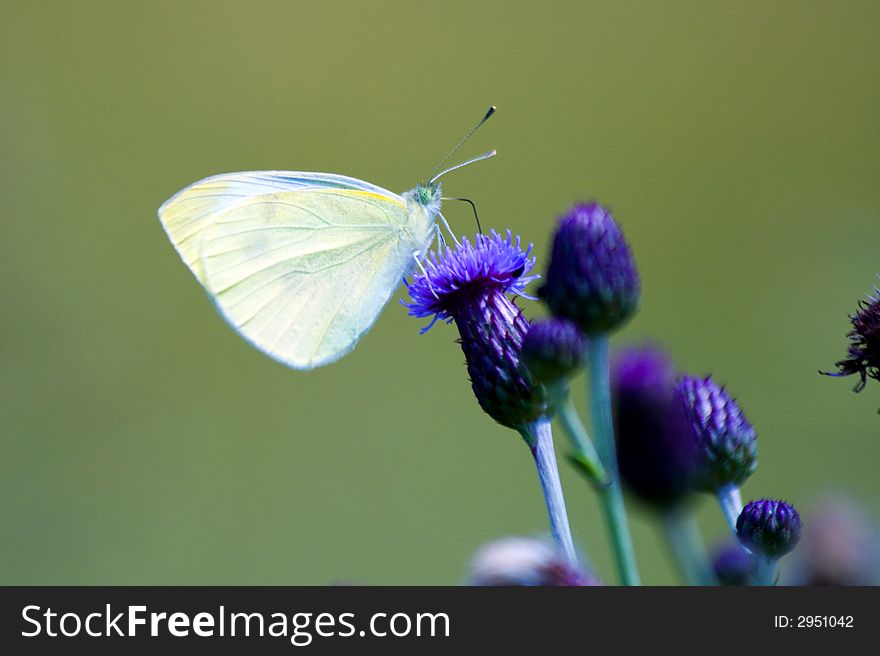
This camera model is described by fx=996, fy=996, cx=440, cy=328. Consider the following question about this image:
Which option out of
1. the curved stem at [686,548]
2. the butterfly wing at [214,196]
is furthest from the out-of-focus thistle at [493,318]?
the butterfly wing at [214,196]

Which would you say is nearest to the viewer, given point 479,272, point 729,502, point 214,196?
point 729,502

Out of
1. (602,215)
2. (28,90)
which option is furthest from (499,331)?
(28,90)

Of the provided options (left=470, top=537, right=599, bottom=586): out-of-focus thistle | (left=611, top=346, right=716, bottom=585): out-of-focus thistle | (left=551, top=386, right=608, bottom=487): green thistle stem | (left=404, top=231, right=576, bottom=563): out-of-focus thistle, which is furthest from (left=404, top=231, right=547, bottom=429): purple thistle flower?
(left=470, top=537, right=599, bottom=586): out-of-focus thistle

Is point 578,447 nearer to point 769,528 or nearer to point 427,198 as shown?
point 769,528

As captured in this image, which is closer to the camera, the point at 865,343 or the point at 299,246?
the point at 865,343

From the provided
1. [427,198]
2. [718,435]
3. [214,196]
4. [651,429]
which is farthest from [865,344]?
[214,196]

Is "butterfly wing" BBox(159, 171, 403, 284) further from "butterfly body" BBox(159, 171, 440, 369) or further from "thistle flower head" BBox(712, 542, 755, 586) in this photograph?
"thistle flower head" BBox(712, 542, 755, 586)

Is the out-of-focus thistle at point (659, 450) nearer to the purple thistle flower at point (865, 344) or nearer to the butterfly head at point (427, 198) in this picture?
A: the purple thistle flower at point (865, 344)

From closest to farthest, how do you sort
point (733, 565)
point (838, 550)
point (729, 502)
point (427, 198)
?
point (838, 550) < point (733, 565) < point (729, 502) < point (427, 198)

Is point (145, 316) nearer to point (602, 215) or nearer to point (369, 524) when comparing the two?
point (369, 524)
